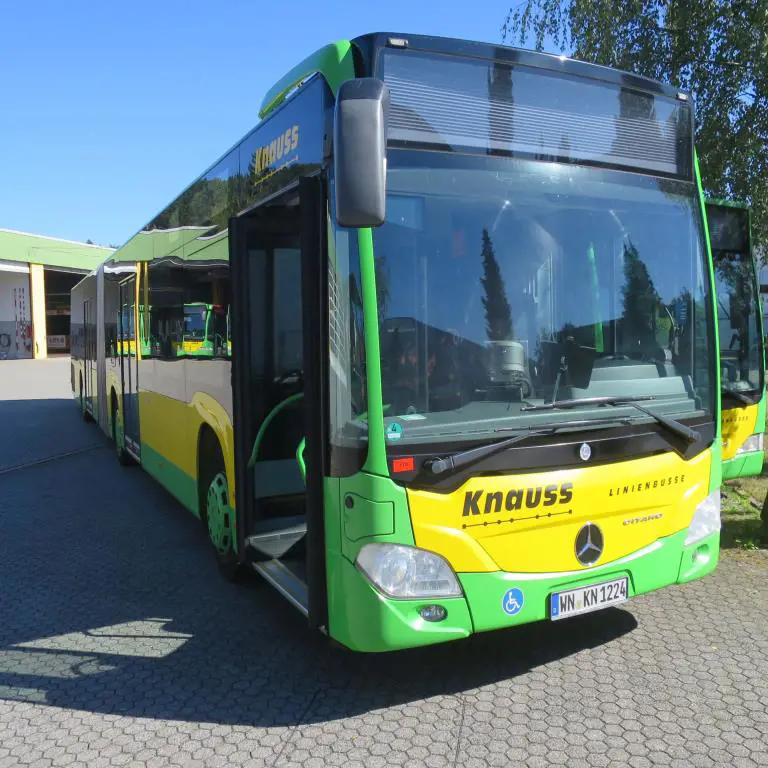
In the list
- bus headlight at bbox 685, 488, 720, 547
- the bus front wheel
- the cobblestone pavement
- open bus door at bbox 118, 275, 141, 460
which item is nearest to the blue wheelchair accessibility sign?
the cobblestone pavement

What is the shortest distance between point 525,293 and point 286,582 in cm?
209

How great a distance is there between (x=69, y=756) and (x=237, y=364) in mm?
2347

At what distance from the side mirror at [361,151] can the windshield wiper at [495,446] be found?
1.06 metres

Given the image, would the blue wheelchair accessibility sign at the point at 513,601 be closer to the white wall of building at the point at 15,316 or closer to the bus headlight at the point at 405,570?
the bus headlight at the point at 405,570

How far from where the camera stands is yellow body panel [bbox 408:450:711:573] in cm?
352

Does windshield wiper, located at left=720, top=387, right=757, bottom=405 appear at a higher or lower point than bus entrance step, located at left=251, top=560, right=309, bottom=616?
higher

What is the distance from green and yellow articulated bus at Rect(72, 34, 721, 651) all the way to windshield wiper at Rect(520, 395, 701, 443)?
0.06 ft

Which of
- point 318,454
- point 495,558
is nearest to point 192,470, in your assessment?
point 318,454

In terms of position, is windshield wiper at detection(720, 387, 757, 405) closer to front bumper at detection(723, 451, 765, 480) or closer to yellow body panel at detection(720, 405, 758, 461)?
yellow body panel at detection(720, 405, 758, 461)

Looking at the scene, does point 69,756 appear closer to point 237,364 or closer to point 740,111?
point 237,364

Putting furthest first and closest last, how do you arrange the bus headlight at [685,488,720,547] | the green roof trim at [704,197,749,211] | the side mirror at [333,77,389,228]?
the green roof trim at [704,197,749,211], the bus headlight at [685,488,720,547], the side mirror at [333,77,389,228]

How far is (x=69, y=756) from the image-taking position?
345cm

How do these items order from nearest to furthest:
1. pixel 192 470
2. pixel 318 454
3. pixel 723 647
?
1. pixel 318 454
2. pixel 723 647
3. pixel 192 470

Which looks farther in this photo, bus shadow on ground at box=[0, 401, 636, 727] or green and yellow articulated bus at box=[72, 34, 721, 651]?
bus shadow on ground at box=[0, 401, 636, 727]
